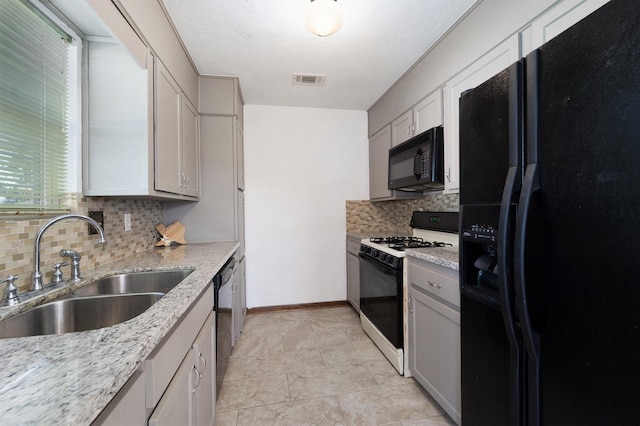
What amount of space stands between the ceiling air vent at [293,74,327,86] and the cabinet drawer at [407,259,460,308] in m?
1.89

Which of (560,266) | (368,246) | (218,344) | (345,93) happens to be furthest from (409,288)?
(345,93)

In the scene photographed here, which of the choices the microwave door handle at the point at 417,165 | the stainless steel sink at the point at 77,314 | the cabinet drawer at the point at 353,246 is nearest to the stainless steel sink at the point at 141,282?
the stainless steel sink at the point at 77,314

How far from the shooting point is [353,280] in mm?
2988

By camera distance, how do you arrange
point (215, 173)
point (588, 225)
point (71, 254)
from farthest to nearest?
point (215, 173) < point (71, 254) < point (588, 225)

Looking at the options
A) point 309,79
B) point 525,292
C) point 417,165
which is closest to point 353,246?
point 417,165

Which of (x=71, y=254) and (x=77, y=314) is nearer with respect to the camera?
(x=77, y=314)

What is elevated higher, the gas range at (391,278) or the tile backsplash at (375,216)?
the tile backsplash at (375,216)

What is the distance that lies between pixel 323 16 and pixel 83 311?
1826 mm

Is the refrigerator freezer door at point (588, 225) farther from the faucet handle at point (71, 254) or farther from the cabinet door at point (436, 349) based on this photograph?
the faucet handle at point (71, 254)

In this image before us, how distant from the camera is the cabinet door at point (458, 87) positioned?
1374mm

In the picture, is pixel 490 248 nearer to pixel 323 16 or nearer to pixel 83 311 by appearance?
pixel 323 16

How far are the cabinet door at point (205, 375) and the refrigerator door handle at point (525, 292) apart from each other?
3.79 feet

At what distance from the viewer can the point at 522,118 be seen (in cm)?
75

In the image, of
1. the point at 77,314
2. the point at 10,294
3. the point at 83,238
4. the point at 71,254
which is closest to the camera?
the point at 10,294
